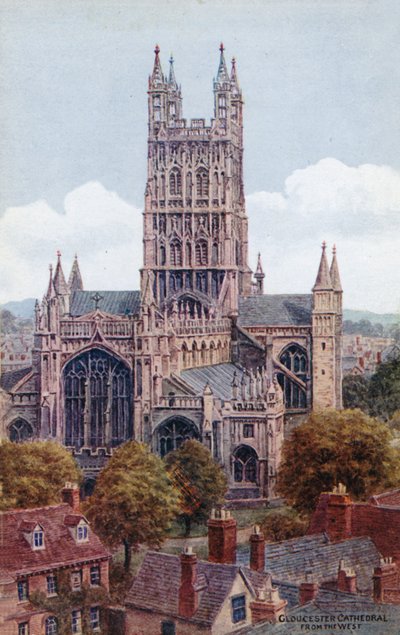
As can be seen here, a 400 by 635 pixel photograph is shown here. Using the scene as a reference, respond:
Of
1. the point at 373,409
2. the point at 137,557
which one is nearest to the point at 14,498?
the point at 137,557

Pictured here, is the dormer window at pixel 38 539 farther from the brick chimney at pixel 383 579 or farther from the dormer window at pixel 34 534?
the brick chimney at pixel 383 579

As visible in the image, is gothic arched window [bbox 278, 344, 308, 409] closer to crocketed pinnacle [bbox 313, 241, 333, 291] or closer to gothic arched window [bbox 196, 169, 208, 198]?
crocketed pinnacle [bbox 313, 241, 333, 291]

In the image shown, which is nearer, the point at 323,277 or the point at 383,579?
the point at 383,579

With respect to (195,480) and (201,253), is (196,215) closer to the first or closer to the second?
(201,253)

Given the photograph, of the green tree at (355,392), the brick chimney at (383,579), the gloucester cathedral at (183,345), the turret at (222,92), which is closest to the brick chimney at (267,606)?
the brick chimney at (383,579)

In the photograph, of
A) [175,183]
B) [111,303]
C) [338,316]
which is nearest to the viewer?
[111,303]

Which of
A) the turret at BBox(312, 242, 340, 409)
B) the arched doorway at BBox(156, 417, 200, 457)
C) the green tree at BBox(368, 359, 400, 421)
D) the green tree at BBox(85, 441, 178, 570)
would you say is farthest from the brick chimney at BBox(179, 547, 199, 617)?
the turret at BBox(312, 242, 340, 409)

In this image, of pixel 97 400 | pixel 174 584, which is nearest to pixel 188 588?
pixel 174 584
